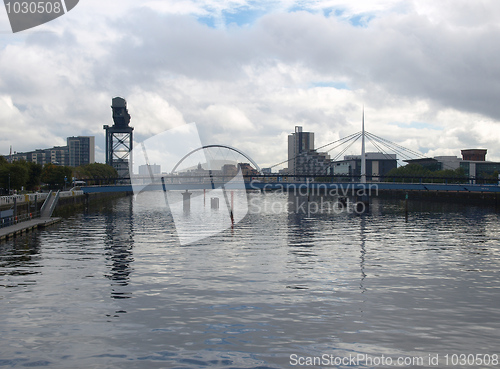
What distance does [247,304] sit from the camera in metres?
20.9

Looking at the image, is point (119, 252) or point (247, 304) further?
point (119, 252)

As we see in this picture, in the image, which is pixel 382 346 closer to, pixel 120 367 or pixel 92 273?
pixel 120 367

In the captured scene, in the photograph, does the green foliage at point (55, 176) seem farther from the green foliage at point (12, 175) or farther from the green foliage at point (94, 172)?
the green foliage at point (12, 175)

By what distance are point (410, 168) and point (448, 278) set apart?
17106 centimetres

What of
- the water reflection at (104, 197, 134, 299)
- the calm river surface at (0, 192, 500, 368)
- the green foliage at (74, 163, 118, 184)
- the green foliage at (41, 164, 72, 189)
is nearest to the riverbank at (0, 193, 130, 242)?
the calm river surface at (0, 192, 500, 368)

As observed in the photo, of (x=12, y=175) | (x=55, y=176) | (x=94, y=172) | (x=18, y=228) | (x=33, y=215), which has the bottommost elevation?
(x=18, y=228)

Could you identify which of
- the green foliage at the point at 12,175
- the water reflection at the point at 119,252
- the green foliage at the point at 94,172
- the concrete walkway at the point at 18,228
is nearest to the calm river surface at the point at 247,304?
the water reflection at the point at 119,252

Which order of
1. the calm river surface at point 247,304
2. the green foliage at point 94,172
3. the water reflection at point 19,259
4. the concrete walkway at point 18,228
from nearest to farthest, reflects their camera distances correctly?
the calm river surface at point 247,304 < the water reflection at point 19,259 < the concrete walkway at point 18,228 < the green foliage at point 94,172

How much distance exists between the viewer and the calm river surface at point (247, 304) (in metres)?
15.2

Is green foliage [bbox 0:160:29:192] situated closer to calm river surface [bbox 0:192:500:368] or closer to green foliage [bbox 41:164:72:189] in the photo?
green foliage [bbox 41:164:72:189]

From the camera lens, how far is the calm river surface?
15242mm

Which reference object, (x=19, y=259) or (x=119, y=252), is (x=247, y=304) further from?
(x=19, y=259)

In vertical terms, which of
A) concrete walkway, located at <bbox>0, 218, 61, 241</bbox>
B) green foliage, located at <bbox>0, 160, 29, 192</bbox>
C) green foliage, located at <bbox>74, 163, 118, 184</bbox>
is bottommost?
concrete walkway, located at <bbox>0, 218, 61, 241</bbox>

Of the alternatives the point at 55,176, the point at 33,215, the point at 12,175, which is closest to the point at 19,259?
the point at 33,215
